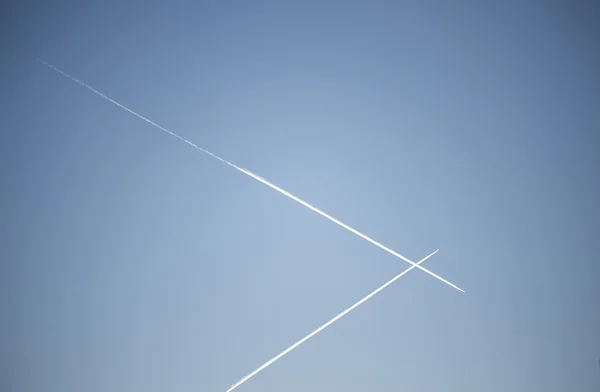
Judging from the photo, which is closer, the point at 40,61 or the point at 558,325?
the point at 558,325

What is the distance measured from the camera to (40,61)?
7.04ft

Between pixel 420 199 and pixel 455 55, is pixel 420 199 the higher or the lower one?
the lower one

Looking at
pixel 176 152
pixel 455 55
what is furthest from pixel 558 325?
pixel 176 152

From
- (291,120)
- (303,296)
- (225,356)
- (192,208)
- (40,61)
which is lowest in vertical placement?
(225,356)

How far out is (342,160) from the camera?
2.05 m

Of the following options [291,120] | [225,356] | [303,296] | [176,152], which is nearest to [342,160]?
[291,120]

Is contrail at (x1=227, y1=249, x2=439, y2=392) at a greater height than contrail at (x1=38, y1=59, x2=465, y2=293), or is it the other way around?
contrail at (x1=38, y1=59, x2=465, y2=293)

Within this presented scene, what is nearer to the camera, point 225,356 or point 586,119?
point 225,356

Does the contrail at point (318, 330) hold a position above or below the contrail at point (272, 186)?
below

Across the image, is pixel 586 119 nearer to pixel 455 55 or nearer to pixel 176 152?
pixel 455 55

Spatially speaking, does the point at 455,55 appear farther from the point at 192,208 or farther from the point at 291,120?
the point at 192,208

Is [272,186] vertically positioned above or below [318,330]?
above

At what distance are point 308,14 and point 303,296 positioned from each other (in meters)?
1.41

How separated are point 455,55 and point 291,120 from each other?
35.2 inches
